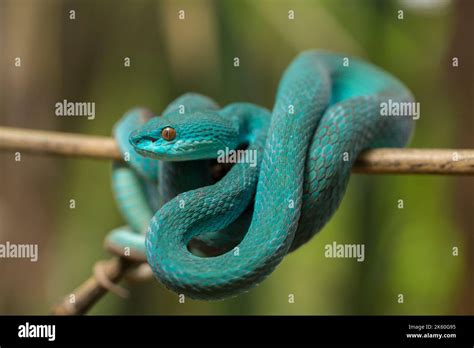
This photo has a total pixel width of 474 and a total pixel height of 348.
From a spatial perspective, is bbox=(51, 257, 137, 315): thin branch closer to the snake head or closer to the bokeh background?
the snake head

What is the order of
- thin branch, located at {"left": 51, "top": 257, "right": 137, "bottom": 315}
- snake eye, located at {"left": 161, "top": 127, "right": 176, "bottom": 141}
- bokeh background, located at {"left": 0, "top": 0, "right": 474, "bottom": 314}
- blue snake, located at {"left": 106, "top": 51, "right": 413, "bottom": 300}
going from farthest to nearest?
bokeh background, located at {"left": 0, "top": 0, "right": 474, "bottom": 314} < thin branch, located at {"left": 51, "top": 257, "right": 137, "bottom": 315} < snake eye, located at {"left": 161, "top": 127, "right": 176, "bottom": 141} < blue snake, located at {"left": 106, "top": 51, "right": 413, "bottom": 300}

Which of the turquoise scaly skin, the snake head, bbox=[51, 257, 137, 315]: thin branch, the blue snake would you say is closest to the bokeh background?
bbox=[51, 257, 137, 315]: thin branch

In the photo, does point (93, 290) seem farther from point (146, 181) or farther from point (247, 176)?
point (247, 176)

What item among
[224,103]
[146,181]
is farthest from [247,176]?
[224,103]

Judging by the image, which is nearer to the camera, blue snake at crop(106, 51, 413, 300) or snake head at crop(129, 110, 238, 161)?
blue snake at crop(106, 51, 413, 300)

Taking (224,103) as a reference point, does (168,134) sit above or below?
below

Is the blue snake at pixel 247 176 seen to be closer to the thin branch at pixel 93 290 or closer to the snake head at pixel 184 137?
the snake head at pixel 184 137
